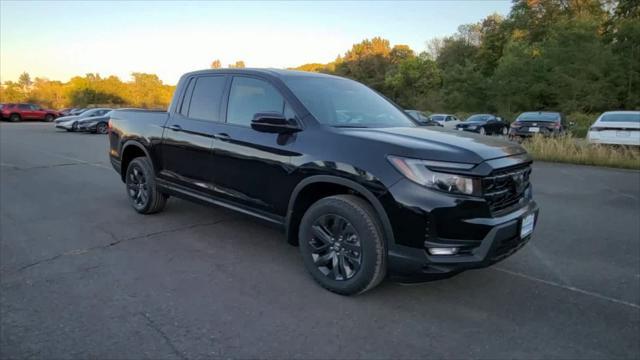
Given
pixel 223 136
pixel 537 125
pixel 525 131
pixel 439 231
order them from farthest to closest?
pixel 525 131 → pixel 537 125 → pixel 223 136 → pixel 439 231

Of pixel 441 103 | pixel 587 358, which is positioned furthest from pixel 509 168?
pixel 441 103

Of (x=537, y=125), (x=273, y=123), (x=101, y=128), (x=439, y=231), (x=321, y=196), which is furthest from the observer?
(x=101, y=128)

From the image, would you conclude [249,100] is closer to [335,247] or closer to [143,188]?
[335,247]

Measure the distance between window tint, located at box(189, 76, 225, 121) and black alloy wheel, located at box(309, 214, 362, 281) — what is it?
5.82 ft

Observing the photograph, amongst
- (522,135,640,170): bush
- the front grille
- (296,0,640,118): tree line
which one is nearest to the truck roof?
the front grille

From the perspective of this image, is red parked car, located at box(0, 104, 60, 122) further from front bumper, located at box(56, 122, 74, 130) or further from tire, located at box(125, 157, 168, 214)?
tire, located at box(125, 157, 168, 214)

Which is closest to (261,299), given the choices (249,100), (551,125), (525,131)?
(249,100)

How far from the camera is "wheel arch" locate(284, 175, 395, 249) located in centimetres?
317

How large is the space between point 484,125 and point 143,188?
22.3m

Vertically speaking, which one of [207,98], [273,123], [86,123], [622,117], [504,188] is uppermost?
[207,98]

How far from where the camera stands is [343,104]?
4.18m

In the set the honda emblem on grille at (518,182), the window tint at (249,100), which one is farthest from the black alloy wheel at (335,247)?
the honda emblem on grille at (518,182)

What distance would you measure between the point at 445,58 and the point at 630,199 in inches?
2638

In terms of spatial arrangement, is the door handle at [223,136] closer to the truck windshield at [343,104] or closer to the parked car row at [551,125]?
the truck windshield at [343,104]
